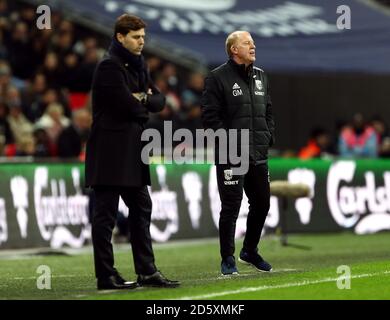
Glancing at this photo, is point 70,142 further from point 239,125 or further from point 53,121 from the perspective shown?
point 239,125

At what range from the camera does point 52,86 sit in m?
22.5

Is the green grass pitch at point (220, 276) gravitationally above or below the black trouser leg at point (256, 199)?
below

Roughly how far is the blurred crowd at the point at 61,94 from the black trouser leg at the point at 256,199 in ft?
25.7

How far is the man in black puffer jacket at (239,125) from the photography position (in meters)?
11.7

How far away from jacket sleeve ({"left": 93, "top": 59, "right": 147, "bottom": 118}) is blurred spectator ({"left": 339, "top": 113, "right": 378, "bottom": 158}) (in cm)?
1502

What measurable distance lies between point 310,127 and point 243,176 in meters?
18.4

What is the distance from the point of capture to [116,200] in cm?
1047

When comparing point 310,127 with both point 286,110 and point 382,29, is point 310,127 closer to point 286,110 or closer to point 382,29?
point 286,110

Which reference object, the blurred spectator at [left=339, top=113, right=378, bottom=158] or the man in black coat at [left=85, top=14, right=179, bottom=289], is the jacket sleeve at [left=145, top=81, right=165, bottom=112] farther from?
the blurred spectator at [left=339, top=113, right=378, bottom=158]

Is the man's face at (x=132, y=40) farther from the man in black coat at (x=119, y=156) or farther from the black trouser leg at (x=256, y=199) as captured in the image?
the black trouser leg at (x=256, y=199)

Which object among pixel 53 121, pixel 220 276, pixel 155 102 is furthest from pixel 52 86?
pixel 155 102

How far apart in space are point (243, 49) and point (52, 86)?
11107 mm

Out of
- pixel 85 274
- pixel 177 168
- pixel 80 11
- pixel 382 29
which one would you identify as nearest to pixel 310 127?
pixel 382 29

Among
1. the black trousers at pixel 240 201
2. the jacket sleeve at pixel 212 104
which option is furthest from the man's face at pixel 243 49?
the black trousers at pixel 240 201
